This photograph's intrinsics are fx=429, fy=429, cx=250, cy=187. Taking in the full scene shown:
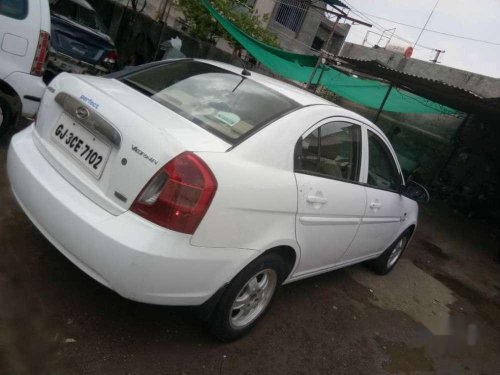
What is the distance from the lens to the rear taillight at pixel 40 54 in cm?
426

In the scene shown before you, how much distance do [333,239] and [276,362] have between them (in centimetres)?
102

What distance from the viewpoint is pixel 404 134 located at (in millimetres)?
13375

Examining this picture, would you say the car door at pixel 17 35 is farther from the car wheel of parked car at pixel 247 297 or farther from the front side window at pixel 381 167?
the front side window at pixel 381 167

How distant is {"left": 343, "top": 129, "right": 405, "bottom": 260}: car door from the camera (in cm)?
371

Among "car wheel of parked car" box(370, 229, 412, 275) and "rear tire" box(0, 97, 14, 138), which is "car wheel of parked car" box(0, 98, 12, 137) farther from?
"car wheel of parked car" box(370, 229, 412, 275)

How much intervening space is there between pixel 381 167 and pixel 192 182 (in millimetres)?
2418

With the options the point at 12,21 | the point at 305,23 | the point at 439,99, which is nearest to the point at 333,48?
the point at 305,23

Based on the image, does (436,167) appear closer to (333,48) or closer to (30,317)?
(30,317)

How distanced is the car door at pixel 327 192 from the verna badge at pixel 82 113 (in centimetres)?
127

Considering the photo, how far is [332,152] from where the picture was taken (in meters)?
3.15

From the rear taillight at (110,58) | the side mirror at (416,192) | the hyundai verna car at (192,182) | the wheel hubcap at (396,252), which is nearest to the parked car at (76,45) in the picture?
the rear taillight at (110,58)

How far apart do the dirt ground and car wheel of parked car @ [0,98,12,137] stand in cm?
30

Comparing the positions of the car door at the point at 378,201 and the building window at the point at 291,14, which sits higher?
the building window at the point at 291,14

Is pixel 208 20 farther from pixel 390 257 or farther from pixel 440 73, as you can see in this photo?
pixel 390 257
